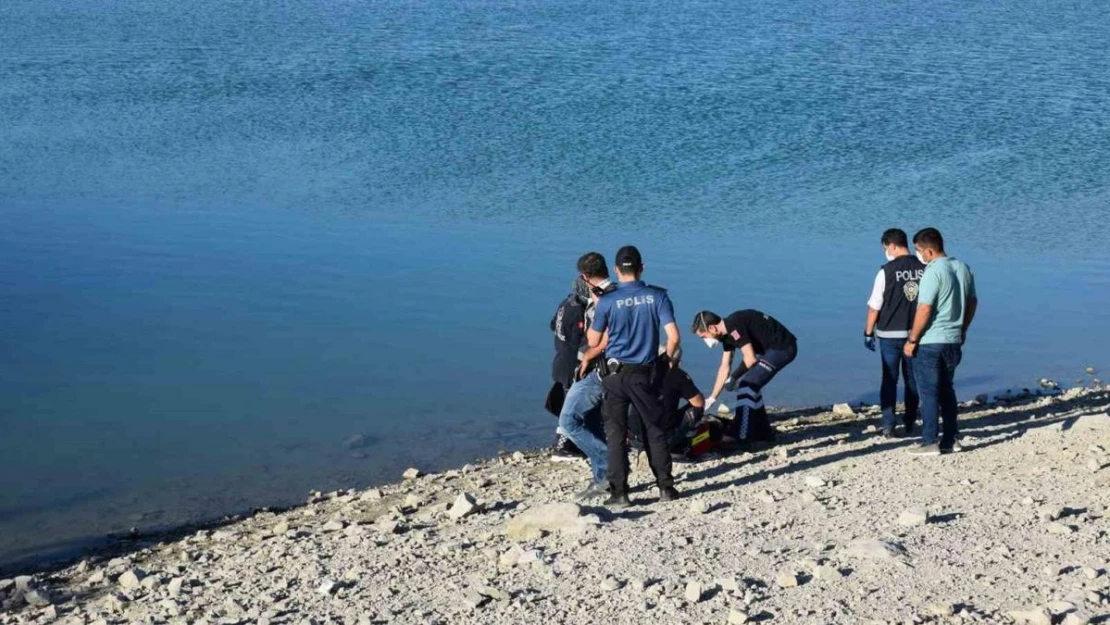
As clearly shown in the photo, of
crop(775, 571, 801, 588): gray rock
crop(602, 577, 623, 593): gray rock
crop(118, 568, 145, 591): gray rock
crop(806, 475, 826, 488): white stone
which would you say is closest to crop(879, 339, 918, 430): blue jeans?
crop(806, 475, 826, 488): white stone

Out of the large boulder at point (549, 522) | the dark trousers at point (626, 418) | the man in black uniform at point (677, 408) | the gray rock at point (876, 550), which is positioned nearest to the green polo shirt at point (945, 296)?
the man in black uniform at point (677, 408)

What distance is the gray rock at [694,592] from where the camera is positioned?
24.2ft

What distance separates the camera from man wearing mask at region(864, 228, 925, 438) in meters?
11.1

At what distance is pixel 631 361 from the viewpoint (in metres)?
9.37

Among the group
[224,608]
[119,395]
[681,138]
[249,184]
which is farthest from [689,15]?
[224,608]

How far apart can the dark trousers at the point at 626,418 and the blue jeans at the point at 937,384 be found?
211cm

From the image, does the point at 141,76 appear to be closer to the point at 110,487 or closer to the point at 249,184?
the point at 249,184

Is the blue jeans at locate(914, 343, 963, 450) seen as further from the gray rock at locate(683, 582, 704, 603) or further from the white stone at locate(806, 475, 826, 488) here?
the gray rock at locate(683, 582, 704, 603)

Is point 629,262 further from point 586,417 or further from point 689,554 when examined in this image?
point 689,554

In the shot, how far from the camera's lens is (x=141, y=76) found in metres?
35.4

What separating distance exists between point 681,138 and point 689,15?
16.9 meters

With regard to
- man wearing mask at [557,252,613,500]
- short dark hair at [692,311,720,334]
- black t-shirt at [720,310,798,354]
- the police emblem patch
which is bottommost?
man wearing mask at [557,252,613,500]

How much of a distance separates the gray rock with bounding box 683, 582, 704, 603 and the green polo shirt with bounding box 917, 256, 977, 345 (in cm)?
359

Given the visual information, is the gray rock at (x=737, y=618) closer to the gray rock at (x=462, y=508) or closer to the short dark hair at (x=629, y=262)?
the short dark hair at (x=629, y=262)
